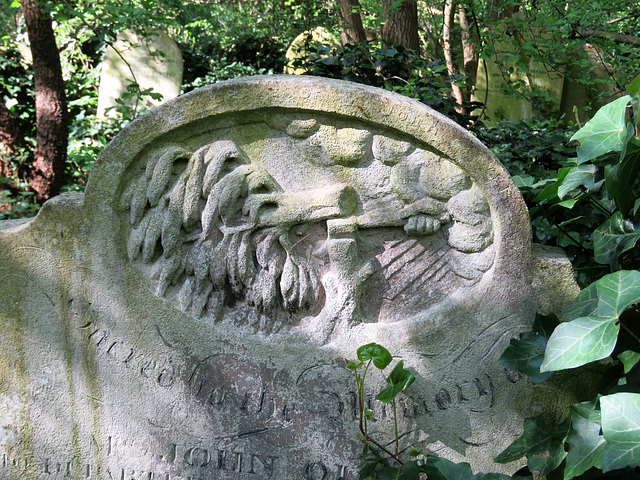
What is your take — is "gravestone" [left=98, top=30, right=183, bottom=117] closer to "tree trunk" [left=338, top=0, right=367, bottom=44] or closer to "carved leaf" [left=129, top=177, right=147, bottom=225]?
"tree trunk" [left=338, top=0, right=367, bottom=44]

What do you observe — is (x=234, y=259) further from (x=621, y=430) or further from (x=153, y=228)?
(x=621, y=430)

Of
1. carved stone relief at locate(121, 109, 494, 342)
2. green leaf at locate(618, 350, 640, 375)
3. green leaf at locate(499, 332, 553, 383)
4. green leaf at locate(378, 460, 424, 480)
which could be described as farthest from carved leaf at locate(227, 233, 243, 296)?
green leaf at locate(618, 350, 640, 375)

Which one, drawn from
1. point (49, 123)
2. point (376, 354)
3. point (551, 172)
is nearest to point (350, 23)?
point (49, 123)

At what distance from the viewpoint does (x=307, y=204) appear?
2062 millimetres

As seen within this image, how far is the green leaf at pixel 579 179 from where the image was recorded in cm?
196

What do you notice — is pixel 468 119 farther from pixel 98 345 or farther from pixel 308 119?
pixel 98 345

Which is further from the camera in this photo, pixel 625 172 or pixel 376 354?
pixel 376 354

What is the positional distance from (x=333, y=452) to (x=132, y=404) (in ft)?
2.52

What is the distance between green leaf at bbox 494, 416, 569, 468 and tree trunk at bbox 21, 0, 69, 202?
503cm

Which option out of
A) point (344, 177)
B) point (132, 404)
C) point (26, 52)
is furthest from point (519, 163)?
point (26, 52)

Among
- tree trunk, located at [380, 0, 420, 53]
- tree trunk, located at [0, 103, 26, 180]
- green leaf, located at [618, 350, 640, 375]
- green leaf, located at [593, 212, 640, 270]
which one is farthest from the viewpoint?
tree trunk, located at [0, 103, 26, 180]

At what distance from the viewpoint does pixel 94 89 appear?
7.32 m

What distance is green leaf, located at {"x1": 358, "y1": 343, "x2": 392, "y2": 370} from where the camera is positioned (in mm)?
1896

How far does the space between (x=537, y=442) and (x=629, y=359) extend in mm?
415
